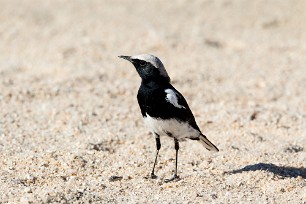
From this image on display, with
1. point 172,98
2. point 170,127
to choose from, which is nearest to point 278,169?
point 170,127

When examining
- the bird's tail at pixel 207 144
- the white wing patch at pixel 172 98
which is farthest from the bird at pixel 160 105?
the bird's tail at pixel 207 144

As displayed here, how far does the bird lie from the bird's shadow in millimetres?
735

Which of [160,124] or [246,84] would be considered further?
[246,84]

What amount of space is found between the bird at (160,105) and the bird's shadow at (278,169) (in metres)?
0.74

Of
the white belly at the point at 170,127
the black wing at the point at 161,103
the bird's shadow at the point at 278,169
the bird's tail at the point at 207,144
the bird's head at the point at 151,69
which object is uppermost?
the bird's head at the point at 151,69

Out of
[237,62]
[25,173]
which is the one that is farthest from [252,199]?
[237,62]

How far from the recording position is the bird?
6.31 metres

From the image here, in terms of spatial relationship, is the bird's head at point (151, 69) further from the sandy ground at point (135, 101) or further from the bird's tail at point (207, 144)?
the sandy ground at point (135, 101)

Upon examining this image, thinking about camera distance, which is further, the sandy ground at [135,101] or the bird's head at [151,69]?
the bird's head at [151,69]

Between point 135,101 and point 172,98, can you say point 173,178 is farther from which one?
point 135,101

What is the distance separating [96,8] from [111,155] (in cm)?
816

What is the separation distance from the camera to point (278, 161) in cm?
726

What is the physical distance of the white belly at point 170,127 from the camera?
636 cm

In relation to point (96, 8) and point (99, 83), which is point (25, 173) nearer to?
point (99, 83)
